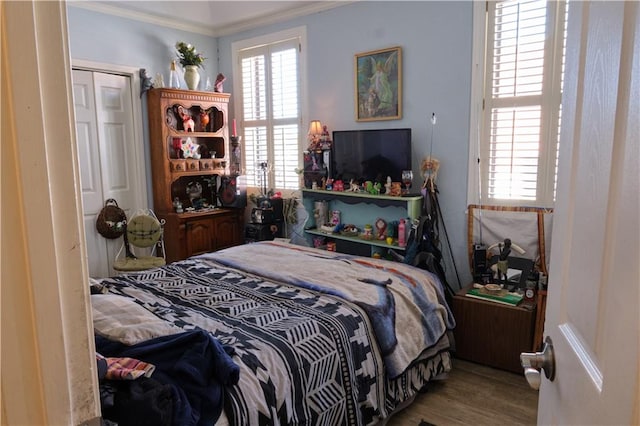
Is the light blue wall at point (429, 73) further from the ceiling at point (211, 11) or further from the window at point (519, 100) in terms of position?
the ceiling at point (211, 11)

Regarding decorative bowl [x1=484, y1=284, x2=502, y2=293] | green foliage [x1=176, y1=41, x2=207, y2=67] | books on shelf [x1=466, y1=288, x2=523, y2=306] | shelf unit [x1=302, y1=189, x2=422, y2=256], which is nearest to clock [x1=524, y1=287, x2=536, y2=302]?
books on shelf [x1=466, y1=288, x2=523, y2=306]

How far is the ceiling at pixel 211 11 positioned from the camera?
14.0 ft

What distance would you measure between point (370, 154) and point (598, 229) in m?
3.20

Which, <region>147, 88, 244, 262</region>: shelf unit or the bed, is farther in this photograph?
<region>147, 88, 244, 262</region>: shelf unit

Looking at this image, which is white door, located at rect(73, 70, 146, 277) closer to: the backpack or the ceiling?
the ceiling

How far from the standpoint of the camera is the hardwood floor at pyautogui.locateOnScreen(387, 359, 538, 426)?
2.48 m

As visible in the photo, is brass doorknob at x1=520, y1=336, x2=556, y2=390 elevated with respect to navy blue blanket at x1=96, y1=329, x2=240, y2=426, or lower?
elevated

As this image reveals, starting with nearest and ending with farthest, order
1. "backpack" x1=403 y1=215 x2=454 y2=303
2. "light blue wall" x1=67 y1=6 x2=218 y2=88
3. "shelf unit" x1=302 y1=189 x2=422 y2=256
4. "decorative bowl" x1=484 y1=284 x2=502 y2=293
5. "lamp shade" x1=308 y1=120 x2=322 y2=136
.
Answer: "decorative bowl" x1=484 y1=284 x2=502 y2=293 < "backpack" x1=403 y1=215 x2=454 y2=303 < "shelf unit" x1=302 y1=189 x2=422 y2=256 < "light blue wall" x1=67 y1=6 x2=218 y2=88 < "lamp shade" x1=308 y1=120 x2=322 y2=136

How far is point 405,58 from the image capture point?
3770 millimetres

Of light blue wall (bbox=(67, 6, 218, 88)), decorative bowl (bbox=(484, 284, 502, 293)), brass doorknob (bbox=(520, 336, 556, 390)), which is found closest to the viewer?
brass doorknob (bbox=(520, 336, 556, 390))

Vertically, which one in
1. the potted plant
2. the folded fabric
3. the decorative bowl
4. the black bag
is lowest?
the decorative bowl

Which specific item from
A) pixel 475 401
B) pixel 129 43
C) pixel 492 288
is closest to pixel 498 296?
pixel 492 288

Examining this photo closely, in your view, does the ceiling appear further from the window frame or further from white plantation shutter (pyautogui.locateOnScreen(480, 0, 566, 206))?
white plantation shutter (pyautogui.locateOnScreen(480, 0, 566, 206))

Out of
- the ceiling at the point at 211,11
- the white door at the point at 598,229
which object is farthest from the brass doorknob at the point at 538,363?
the ceiling at the point at 211,11
